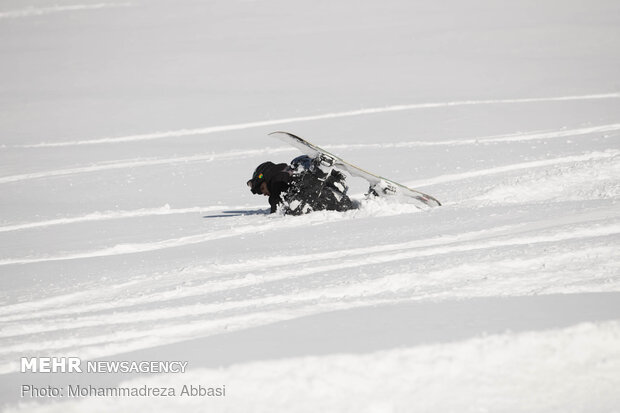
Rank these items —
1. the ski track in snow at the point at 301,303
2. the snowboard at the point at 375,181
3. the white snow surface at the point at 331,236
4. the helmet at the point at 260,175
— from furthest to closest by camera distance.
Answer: the helmet at the point at 260,175
the snowboard at the point at 375,181
the ski track in snow at the point at 301,303
the white snow surface at the point at 331,236

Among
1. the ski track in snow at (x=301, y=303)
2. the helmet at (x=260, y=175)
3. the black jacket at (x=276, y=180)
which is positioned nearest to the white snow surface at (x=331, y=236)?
the ski track in snow at (x=301, y=303)

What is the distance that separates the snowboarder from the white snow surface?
0.20m

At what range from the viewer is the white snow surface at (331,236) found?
3.79 meters

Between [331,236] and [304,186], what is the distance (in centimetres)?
111

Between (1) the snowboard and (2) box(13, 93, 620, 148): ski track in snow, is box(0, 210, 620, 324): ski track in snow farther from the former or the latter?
(2) box(13, 93, 620, 148): ski track in snow

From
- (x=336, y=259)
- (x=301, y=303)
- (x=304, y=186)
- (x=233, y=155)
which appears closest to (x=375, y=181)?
(x=304, y=186)

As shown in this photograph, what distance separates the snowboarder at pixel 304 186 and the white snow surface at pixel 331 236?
0.20 meters

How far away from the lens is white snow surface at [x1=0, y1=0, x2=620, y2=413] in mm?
3795

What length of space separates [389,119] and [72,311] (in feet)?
31.8

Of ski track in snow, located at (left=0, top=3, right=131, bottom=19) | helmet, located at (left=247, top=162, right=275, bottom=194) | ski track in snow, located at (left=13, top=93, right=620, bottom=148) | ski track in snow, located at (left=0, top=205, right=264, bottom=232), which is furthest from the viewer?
ski track in snow, located at (left=0, top=3, right=131, bottom=19)

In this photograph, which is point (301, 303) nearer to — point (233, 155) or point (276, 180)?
point (276, 180)

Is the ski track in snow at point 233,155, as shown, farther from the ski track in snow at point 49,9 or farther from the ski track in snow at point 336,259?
the ski track in snow at point 49,9

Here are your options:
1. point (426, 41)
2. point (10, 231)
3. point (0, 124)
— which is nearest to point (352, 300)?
point (10, 231)

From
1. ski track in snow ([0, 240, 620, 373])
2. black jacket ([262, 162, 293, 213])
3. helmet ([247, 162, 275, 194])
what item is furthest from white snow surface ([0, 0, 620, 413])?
helmet ([247, 162, 275, 194])
